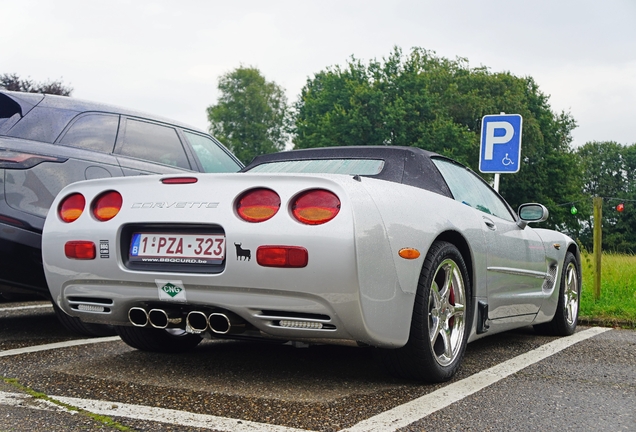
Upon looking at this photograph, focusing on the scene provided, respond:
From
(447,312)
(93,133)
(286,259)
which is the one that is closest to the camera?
(286,259)

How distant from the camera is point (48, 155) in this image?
15.8ft

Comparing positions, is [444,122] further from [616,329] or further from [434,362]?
[434,362]

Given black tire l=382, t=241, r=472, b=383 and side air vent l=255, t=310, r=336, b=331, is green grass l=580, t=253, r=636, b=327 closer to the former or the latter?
black tire l=382, t=241, r=472, b=383

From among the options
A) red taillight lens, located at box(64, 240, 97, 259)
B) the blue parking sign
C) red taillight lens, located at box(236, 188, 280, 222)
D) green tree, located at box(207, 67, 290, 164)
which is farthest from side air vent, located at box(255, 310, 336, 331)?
green tree, located at box(207, 67, 290, 164)

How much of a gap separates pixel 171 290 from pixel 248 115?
5940cm

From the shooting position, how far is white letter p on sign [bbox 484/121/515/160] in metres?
9.92

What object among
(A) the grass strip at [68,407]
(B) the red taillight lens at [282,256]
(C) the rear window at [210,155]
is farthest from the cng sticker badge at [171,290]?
→ (C) the rear window at [210,155]

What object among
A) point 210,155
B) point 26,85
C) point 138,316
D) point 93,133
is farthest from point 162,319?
point 26,85

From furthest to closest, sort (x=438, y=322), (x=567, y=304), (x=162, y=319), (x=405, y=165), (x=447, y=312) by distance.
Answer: (x=567, y=304) → (x=405, y=165) → (x=447, y=312) → (x=438, y=322) → (x=162, y=319)

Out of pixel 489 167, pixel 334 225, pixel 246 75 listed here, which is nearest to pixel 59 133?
pixel 334 225

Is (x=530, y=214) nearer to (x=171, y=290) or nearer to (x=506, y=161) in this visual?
(x=171, y=290)

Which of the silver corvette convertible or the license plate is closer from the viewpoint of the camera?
the silver corvette convertible

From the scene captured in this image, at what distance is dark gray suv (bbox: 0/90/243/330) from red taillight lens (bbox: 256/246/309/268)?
204 centimetres

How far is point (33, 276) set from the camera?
4676mm
